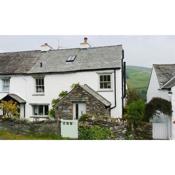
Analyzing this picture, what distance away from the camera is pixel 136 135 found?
6.26m

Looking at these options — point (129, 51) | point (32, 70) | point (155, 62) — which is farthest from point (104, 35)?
point (32, 70)

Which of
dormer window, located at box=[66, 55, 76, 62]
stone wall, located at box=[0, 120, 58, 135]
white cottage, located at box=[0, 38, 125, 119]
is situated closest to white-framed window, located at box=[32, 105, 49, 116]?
white cottage, located at box=[0, 38, 125, 119]

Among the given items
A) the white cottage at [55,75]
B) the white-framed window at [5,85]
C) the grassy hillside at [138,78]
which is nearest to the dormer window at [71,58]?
the white cottage at [55,75]

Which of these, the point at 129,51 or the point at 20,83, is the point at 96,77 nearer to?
the point at 129,51

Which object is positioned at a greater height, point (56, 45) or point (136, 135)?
point (56, 45)

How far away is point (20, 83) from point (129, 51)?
1.78m

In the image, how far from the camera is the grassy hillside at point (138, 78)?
630 cm

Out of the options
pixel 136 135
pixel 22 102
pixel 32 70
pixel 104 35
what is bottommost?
pixel 136 135

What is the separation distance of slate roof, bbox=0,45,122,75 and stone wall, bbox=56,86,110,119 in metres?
0.39

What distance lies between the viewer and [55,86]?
6578mm

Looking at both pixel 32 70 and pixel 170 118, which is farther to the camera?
pixel 32 70

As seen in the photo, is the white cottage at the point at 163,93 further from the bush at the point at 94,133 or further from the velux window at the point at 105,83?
the bush at the point at 94,133

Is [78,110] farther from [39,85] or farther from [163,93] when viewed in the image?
[163,93]

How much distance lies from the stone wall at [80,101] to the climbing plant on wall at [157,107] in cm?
59
